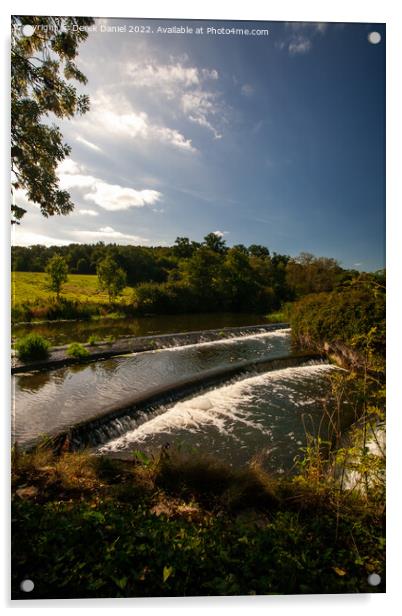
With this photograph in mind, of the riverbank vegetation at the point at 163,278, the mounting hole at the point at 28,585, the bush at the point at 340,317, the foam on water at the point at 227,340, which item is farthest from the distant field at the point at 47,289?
the bush at the point at 340,317

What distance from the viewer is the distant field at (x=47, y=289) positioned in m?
2.57

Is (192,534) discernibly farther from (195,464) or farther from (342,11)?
(342,11)

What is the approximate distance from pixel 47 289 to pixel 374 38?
3837 mm

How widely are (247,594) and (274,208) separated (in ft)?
10.1

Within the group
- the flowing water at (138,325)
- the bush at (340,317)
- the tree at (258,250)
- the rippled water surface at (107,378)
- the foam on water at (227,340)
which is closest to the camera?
the rippled water surface at (107,378)

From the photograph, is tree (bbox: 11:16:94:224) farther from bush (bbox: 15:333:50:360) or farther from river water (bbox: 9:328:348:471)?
river water (bbox: 9:328:348:471)

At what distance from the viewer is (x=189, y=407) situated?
161 inches

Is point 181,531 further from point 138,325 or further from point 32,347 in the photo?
point 138,325

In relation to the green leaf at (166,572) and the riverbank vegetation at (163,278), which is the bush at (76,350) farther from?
the green leaf at (166,572)

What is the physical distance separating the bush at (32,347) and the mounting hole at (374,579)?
3571 millimetres

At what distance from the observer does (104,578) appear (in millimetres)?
1804

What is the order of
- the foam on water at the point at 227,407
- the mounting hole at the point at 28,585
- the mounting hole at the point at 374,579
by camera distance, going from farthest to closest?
the foam on water at the point at 227,407 < the mounting hole at the point at 374,579 < the mounting hole at the point at 28,585

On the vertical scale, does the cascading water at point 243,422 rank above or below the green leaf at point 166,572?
above
